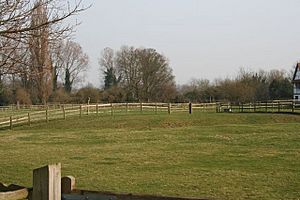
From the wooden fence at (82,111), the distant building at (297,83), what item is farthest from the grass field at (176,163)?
the distant building at (297,83)

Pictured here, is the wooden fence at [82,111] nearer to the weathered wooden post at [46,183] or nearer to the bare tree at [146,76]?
the bare tree at [146,76]

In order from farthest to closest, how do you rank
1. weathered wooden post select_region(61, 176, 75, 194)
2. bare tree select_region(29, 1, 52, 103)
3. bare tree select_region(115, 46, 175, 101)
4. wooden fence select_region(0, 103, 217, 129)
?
bare tree select_region(115, 46, 175, 101) → wooden fence select_region(0, 103, 217, 129) → bare tree select_region(29, 1, 52, 103) → weathered wooden post select_region(61, 176, 75, 194)

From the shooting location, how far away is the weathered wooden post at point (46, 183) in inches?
150

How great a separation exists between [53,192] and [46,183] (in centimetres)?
10

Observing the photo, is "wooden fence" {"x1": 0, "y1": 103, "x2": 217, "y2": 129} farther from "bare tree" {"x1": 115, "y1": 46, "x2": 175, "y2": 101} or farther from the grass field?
"bare tree" {"x1": 115, "y1": 46, "x2": 175, "y2": 101}

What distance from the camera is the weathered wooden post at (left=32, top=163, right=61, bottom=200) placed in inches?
150

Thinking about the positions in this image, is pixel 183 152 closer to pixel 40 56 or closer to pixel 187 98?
pixel 40 56

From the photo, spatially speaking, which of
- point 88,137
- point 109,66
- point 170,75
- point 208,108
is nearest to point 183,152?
point 88,137

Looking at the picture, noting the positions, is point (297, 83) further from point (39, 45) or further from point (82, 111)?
point (39, 45)

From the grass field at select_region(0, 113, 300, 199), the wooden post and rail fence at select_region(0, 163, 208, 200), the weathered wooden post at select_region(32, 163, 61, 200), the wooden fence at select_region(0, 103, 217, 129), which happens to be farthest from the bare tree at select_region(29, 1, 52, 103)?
the wooden fence at select_region(0, 103, 217, 129)

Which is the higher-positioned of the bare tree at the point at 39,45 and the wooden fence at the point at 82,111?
the bare tree at the point at 39,45

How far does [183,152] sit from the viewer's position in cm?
1841

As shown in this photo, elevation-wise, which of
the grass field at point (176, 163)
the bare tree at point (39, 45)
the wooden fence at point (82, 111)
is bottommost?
the grass field at point (176, 163)

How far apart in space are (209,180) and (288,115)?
3067 centimetres
